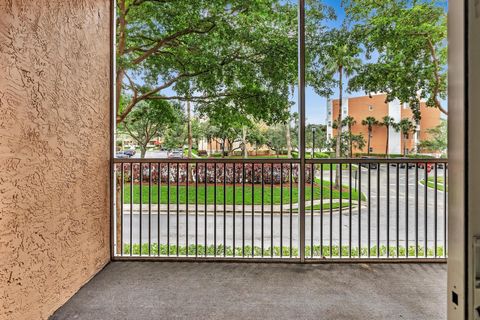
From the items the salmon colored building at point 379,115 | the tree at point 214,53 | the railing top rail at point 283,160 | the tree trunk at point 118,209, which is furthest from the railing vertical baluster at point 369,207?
the tree trunk at point 118,209

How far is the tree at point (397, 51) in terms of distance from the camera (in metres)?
2.91

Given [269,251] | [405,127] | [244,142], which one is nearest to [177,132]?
[244,142]

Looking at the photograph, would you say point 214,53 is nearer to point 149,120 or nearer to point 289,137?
point 149,120

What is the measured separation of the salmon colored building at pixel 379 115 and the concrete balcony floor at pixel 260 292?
1.21 meters

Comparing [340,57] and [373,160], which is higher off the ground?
[340,57]

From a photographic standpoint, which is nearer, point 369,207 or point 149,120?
point 369,207

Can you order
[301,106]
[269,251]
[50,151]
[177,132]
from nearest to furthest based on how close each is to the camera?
[50,151] → [301,106] → [269,251] → [177,132]

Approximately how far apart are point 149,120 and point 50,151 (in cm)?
126

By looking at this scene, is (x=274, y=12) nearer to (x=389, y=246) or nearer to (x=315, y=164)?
(x=315, y=164)

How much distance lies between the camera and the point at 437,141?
287 cm

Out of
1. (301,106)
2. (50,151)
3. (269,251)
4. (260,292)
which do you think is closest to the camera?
(50,151)

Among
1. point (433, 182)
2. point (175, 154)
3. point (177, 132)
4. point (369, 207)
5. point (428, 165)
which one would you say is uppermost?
point (177, 132)

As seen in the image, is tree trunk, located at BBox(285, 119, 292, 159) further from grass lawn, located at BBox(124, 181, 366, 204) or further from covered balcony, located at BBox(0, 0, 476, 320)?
grass lawn, located at BBox(124, 181, 366, 204)

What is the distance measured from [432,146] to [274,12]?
2099 millimetres
